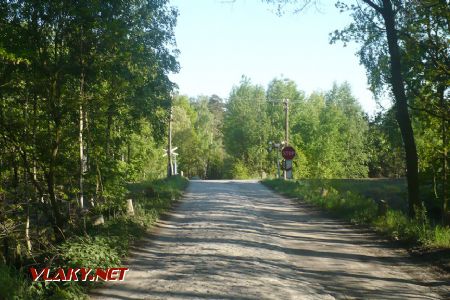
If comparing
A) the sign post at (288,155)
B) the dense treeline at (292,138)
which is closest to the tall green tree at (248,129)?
the dense treeline at (292,138)

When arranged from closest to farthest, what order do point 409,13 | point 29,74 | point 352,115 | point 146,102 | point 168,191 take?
point 29,74
point 409,13
point 146,102
point 168,191
point 352,115

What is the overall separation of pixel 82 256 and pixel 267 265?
3470 millimetres

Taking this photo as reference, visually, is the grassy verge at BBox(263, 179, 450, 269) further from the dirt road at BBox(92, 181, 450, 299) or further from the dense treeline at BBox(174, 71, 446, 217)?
the dense treeline at BBox(174, 71, 446, 217)

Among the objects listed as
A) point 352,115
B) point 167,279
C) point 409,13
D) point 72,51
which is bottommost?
point 167,279

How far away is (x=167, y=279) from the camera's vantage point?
26.0 ft

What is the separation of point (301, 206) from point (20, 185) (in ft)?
38.1

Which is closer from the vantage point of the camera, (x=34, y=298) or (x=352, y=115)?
(x=34, y=298)

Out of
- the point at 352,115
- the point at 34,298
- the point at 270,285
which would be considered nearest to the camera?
the point at 34,298

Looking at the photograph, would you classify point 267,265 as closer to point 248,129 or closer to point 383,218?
point 383,218

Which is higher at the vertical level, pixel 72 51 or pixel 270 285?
pixel 72 51

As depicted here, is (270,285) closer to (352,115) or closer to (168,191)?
(168,191)

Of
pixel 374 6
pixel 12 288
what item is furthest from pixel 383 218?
pixel 12 288

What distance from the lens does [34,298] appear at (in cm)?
627

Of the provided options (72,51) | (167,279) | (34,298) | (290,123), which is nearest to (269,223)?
(167,279)
